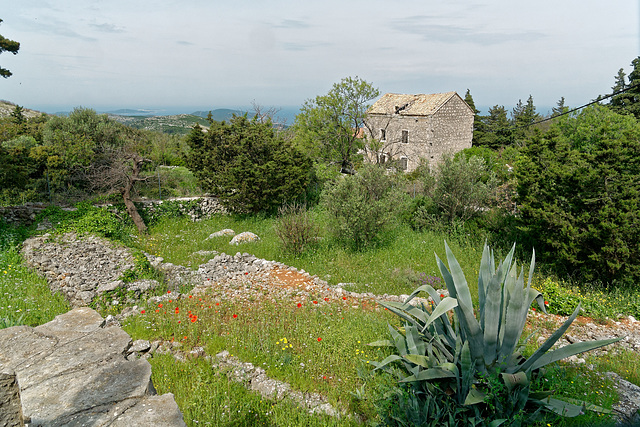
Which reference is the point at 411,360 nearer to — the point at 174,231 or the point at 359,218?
the point at 359,218

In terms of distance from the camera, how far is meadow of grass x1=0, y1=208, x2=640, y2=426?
3.87m

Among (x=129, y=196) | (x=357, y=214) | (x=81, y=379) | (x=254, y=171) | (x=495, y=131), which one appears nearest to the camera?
(x=81, y=379)

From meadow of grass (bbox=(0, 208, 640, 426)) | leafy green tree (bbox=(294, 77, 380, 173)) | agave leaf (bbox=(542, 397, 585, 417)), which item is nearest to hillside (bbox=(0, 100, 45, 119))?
leafy green tree (bbox=(294, 77, 380, 173))

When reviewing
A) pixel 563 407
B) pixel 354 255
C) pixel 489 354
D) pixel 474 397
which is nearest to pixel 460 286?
pixel 489 354

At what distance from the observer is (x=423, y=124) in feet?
89.9

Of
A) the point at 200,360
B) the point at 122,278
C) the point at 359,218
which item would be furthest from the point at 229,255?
the point at 200,360

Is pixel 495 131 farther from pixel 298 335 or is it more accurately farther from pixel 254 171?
pixel 298 335

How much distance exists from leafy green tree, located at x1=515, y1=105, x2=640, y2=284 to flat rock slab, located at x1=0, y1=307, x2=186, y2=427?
836 cm

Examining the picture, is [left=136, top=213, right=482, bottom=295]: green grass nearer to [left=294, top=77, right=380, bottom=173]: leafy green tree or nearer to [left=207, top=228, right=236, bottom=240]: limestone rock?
[left=207, top=228, right=236, bottom=240]: limestone rock

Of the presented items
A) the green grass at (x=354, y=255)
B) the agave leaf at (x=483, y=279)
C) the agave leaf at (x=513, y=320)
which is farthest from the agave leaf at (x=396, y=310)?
the green grass at (x=354, y=255)

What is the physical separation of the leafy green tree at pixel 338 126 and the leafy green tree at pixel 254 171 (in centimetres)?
598

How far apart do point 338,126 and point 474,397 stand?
18975 millimetres

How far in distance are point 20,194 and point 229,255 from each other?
8.61 metres

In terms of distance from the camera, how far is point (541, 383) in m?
3.97
